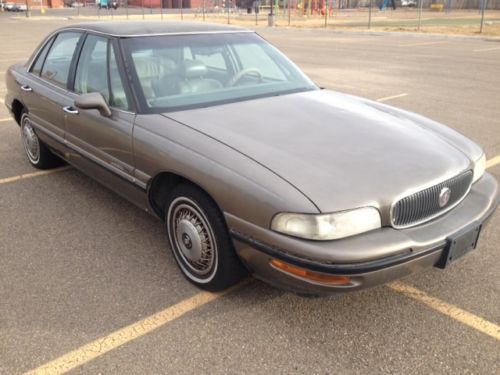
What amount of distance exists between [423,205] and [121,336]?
1739 millimetres

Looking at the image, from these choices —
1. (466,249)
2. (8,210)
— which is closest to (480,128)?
(466,249)

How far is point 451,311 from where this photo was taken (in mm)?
2809

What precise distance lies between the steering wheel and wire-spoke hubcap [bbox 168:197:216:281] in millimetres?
1151

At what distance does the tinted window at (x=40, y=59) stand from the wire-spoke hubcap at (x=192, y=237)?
8.50ft

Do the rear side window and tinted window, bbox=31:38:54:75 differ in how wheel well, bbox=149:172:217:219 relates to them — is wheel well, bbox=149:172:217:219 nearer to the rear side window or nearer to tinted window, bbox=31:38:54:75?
the rear side window

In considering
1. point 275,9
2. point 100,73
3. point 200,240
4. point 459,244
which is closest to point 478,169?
point 459,244

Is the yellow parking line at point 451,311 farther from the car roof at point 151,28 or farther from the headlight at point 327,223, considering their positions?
the car roof at point 151,28

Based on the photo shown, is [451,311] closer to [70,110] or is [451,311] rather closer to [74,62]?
[70,110]

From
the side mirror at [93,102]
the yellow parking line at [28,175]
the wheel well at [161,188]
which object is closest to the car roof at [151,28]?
the side mirror at [93,102]

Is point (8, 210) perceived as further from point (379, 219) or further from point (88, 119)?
point (379, 219)

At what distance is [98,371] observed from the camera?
2.37 m

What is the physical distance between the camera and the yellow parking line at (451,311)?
2656 millimetres

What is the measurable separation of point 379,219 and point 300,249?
435mm

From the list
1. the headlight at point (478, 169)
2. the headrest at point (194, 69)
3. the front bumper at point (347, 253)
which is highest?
the headrest at point (194, 69)
